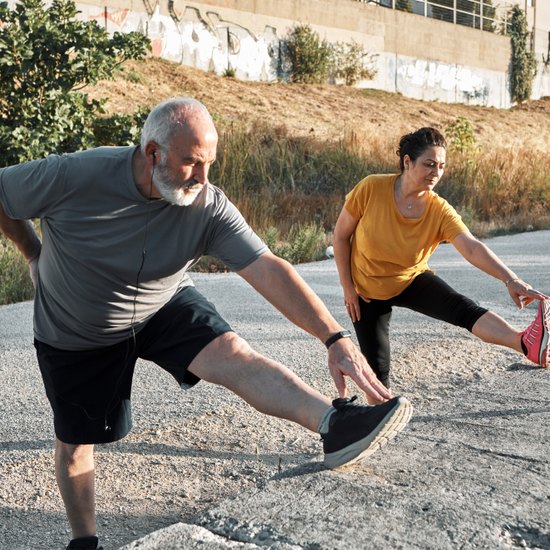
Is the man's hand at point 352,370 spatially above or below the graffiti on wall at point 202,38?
below

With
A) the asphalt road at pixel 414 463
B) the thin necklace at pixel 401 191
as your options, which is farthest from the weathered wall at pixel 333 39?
the thin necklace at pixel 401 191

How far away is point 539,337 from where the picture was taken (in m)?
4.56

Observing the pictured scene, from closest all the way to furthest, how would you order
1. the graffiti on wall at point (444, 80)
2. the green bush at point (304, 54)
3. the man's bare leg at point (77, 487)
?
the man's bare leg at point (77, 487)
the green bush at point (304, 54)
the graffiti on wall at point (444, 80)

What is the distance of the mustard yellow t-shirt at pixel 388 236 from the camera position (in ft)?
15.9

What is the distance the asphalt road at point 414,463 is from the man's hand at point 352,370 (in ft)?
1.51

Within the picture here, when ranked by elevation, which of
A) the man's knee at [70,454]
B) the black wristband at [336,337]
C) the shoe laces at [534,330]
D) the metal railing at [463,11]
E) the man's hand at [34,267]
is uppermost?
the metal railing at [463,11]

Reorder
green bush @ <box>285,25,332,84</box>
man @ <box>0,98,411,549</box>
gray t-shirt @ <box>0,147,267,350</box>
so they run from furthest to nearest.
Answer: green bush @ <box>285,25,332,84</box> < gray t-shirt @ <box>0,147,267,350</box> < man @ <box>0,98,411,549</box>

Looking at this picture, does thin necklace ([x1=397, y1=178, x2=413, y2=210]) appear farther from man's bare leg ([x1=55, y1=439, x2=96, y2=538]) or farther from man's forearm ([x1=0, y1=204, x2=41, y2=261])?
man's bare leg ([x1=55, y1=439, x2=96, y2=538])

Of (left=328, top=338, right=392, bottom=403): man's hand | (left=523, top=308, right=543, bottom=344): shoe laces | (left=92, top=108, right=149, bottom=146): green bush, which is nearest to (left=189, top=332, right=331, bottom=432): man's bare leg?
(left=328, top=338, right=392, bottom=403): man's hand

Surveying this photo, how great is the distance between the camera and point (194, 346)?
3.40 m

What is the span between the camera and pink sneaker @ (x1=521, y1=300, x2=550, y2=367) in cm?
455

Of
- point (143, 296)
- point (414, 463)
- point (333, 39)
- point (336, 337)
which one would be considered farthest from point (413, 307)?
point (333, 39)

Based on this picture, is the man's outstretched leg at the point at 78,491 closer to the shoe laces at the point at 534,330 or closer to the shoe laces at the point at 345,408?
the shoe laces at the point at 345,408

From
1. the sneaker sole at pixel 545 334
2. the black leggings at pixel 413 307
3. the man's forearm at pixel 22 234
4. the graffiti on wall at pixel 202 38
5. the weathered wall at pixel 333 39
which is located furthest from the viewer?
the weathered wall at pixel 333 39
